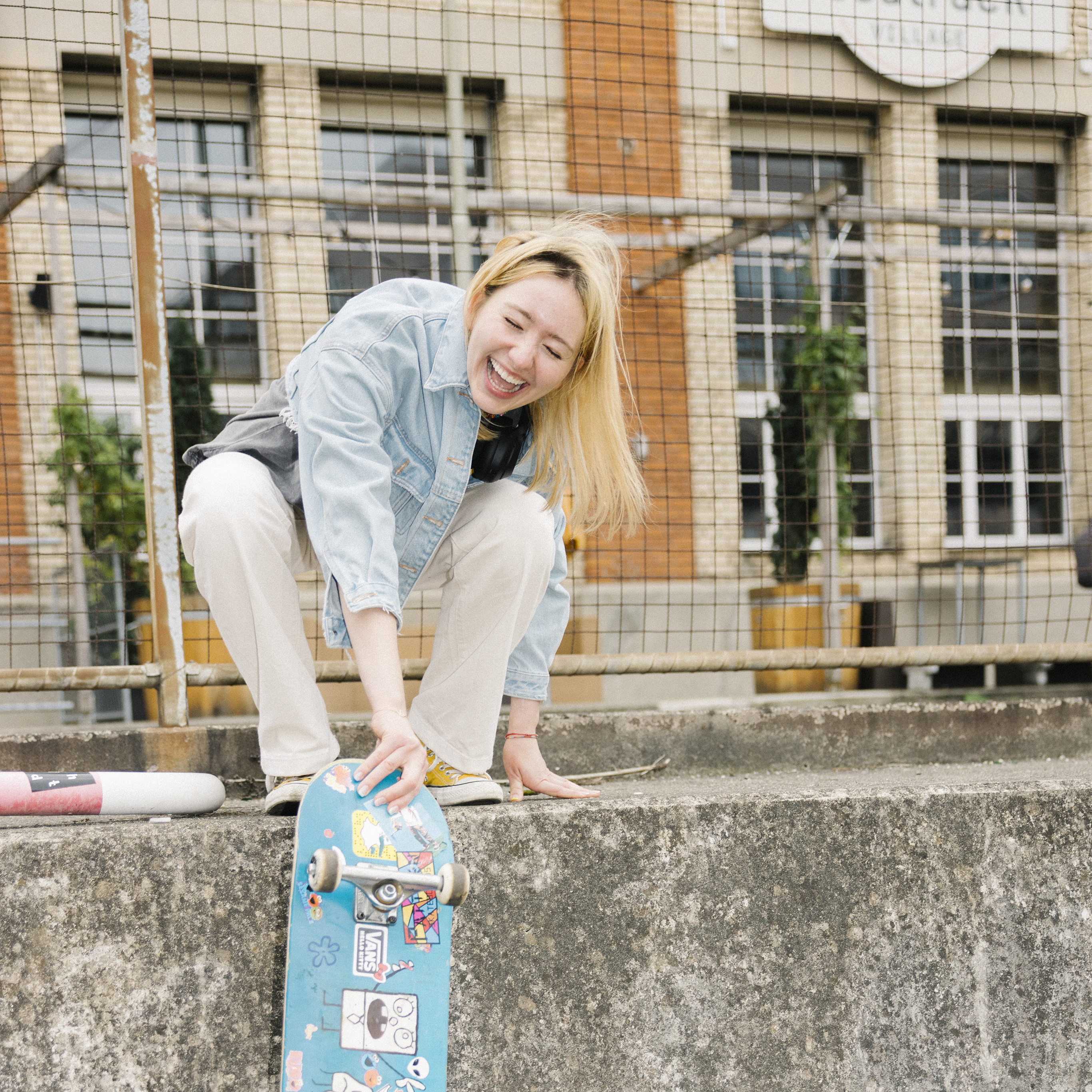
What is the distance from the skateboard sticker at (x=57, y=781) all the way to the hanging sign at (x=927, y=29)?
2505mm

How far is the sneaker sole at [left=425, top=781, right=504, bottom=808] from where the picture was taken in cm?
186

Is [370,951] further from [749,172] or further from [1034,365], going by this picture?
[1034,365]

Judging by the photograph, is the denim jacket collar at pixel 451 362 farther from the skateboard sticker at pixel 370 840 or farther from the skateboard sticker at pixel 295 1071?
the skateboard sticker at pixel 295 1071

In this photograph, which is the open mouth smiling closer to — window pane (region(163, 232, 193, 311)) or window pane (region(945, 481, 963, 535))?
window pane (region(163, 232, 193, 311))

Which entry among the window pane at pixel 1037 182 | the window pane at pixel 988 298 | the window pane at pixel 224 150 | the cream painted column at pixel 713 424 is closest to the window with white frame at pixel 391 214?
the window pane at pixel 224 150

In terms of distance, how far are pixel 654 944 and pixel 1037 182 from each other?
487 centimetres

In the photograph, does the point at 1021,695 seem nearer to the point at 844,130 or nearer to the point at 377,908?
the point at 844,130

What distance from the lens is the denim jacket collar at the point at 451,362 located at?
1841 millimetres

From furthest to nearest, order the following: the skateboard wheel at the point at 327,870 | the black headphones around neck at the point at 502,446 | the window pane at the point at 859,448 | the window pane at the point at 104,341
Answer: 1. the window pane at the point at 104,341
2. the window pane at the point at 859,448
3. the black headphones around neck at the point at 502,446
4. the skateboard wheel at the point at 327,870

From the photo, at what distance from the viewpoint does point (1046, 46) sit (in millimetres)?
3947

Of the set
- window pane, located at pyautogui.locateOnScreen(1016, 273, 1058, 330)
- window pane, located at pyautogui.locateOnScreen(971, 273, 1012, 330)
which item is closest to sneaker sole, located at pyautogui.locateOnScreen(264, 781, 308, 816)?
window pane, located at pyautogui.locateOnScreen(1016, 273, 1058, 330)

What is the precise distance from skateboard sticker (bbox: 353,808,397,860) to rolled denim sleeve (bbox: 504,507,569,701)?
59cm

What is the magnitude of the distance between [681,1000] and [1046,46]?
12.4ft

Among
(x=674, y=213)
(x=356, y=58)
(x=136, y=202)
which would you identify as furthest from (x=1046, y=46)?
(x=356, y=58)
